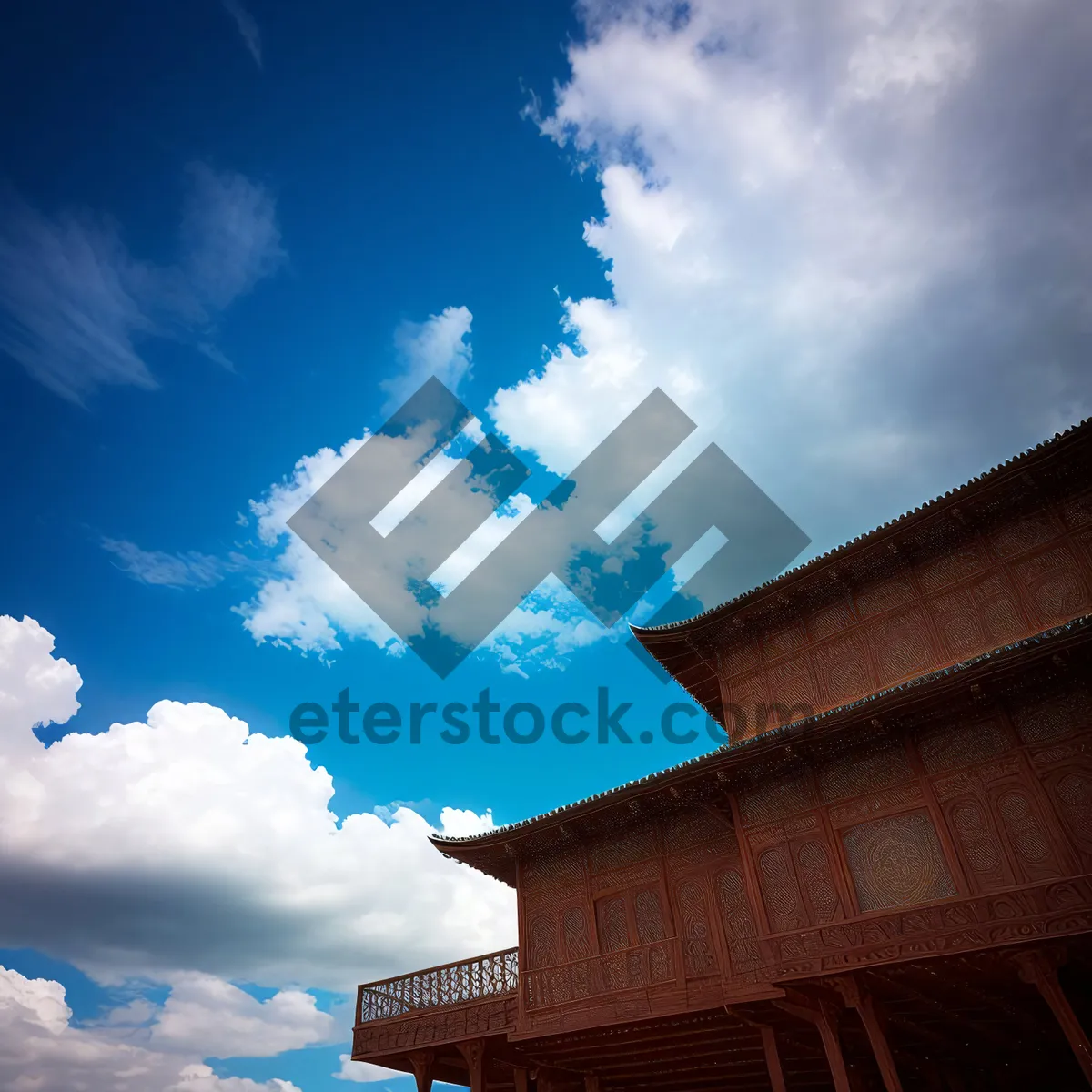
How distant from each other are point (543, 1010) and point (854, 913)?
21.8 ft

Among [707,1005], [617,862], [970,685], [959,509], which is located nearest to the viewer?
[970,685]

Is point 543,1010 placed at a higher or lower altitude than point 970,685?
lower

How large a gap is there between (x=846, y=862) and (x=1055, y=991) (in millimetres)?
3247

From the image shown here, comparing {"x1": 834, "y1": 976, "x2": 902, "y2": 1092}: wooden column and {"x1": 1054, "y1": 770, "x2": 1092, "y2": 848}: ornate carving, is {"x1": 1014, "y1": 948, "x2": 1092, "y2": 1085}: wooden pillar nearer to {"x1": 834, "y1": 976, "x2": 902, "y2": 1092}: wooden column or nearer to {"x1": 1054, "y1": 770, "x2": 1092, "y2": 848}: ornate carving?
{"x1": 1054, "y1": 770, "x2": 1092, "y2": 848}: ornate carving

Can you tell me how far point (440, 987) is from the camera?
1723 centimetres

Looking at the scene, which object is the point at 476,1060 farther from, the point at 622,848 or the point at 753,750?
the point at 753,750

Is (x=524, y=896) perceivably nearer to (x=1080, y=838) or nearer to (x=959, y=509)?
(x=1080, y=838)

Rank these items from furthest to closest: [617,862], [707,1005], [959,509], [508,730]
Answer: [508,730]
[617,862]
[959,509]
[707,1005]

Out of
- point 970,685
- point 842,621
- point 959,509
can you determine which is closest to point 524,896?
point 842,621

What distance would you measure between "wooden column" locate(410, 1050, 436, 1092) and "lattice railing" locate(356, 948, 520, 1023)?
0.96 metres

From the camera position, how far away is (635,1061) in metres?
16.3

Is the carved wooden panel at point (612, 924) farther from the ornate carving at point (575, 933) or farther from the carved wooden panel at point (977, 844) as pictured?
the carved wooden panel at point (977, 844)

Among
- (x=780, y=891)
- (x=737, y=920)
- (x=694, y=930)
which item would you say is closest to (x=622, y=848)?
(x=694, y=930)

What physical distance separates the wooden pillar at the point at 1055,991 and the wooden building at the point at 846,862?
0.03m
